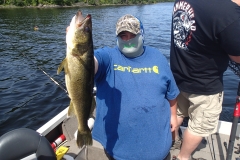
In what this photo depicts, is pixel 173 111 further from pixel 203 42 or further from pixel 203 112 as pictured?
pixel 203 42

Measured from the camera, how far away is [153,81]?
2.35 m

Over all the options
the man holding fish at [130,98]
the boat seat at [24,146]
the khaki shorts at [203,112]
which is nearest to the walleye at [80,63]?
the man holding fish at [130,98]

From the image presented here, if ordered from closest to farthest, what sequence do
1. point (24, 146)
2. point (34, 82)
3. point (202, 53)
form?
point (24, 146)
point (202, 53)
point (34, 82)

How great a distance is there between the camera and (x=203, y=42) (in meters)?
2.75

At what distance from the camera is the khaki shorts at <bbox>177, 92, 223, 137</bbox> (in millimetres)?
3043

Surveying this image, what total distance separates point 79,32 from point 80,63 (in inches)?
10.4

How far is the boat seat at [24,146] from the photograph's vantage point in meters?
2.46

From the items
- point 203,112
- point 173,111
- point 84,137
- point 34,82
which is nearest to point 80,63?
point 84,137

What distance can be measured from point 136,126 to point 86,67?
813 mm

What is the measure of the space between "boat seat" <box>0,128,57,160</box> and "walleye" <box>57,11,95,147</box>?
0.76 metres

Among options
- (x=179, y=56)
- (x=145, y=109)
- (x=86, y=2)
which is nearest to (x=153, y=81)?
(x=145, y=109)

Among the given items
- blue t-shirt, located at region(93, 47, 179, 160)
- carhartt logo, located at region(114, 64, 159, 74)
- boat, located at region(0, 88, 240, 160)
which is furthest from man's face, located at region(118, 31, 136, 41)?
boat, located at region(0, 88, 240, 160)

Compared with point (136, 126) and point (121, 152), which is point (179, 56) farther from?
point (121, 152)

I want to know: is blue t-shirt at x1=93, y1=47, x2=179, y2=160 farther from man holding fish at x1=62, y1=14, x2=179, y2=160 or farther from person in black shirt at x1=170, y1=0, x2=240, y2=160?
person in black shirt at x1=170, y1=0, x2=240, y2=160
